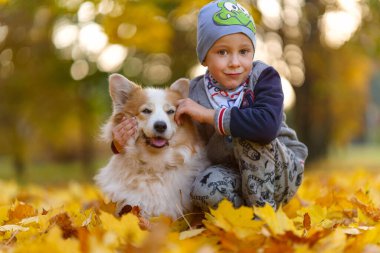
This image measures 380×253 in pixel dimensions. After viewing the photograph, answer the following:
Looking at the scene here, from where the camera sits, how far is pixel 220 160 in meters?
2.75

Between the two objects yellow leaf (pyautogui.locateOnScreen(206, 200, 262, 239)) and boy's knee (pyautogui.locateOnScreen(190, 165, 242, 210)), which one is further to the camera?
boy's knee (pyautogui.locateOnScreen(190, 165, 242, 210))

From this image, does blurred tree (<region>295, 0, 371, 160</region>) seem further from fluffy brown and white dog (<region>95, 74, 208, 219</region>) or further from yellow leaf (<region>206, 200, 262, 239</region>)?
yellow leaf (<region>206, 200, 262, 239</region>)

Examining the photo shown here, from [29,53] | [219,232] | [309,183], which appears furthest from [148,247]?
[29,53]

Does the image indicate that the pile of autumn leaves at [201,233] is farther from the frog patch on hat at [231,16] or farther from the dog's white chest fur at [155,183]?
the frog patch on hat at [231,16]

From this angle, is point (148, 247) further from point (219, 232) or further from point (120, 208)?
point (120, 208)

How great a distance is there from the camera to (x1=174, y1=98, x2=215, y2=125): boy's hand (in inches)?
98.9

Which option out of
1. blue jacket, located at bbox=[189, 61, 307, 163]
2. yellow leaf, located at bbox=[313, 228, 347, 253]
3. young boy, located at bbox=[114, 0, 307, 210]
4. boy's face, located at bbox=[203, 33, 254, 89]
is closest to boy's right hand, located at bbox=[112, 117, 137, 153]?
young boy, located at bbox=[114, 0, 307, 210]

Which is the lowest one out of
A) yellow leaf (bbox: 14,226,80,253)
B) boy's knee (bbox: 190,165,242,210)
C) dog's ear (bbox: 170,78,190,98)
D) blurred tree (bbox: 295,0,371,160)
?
blurred tree (bbox: 295,0,371,160)

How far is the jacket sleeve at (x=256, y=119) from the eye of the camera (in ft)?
7.89

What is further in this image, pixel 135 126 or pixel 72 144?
pixel 72 144

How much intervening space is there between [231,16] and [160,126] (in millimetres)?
621

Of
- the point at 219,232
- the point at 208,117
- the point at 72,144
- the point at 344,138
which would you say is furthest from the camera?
the point at 72,144

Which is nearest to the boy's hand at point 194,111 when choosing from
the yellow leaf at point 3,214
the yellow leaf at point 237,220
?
the yellow leaf at point 237,220

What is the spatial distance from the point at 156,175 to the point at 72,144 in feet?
76.6
